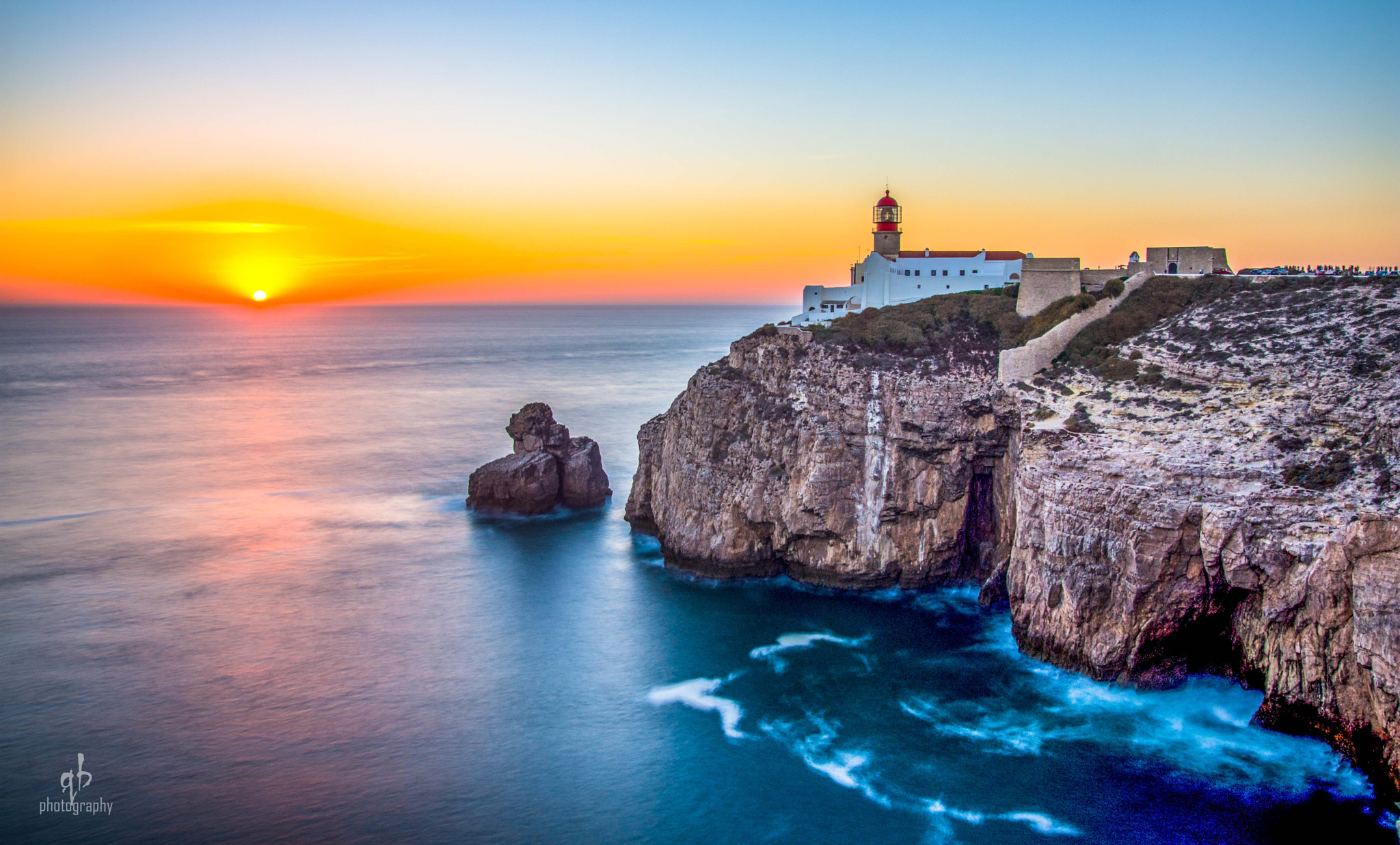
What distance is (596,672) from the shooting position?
2842 cm

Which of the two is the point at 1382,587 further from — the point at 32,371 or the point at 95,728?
the point at 32,371

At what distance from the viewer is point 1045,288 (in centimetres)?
3919

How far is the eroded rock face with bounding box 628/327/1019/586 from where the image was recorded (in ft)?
109

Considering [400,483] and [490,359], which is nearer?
[400,483]

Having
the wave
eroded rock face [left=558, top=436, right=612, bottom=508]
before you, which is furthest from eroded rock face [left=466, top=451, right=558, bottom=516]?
the wave

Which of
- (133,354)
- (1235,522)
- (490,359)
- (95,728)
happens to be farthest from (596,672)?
(133,354)

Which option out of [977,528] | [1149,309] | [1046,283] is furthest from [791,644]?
[1149,309]

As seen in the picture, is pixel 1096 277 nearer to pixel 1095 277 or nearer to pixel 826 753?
pixel 1095 277

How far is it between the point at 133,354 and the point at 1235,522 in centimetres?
14910

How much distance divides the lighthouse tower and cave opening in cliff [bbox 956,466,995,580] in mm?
21191
